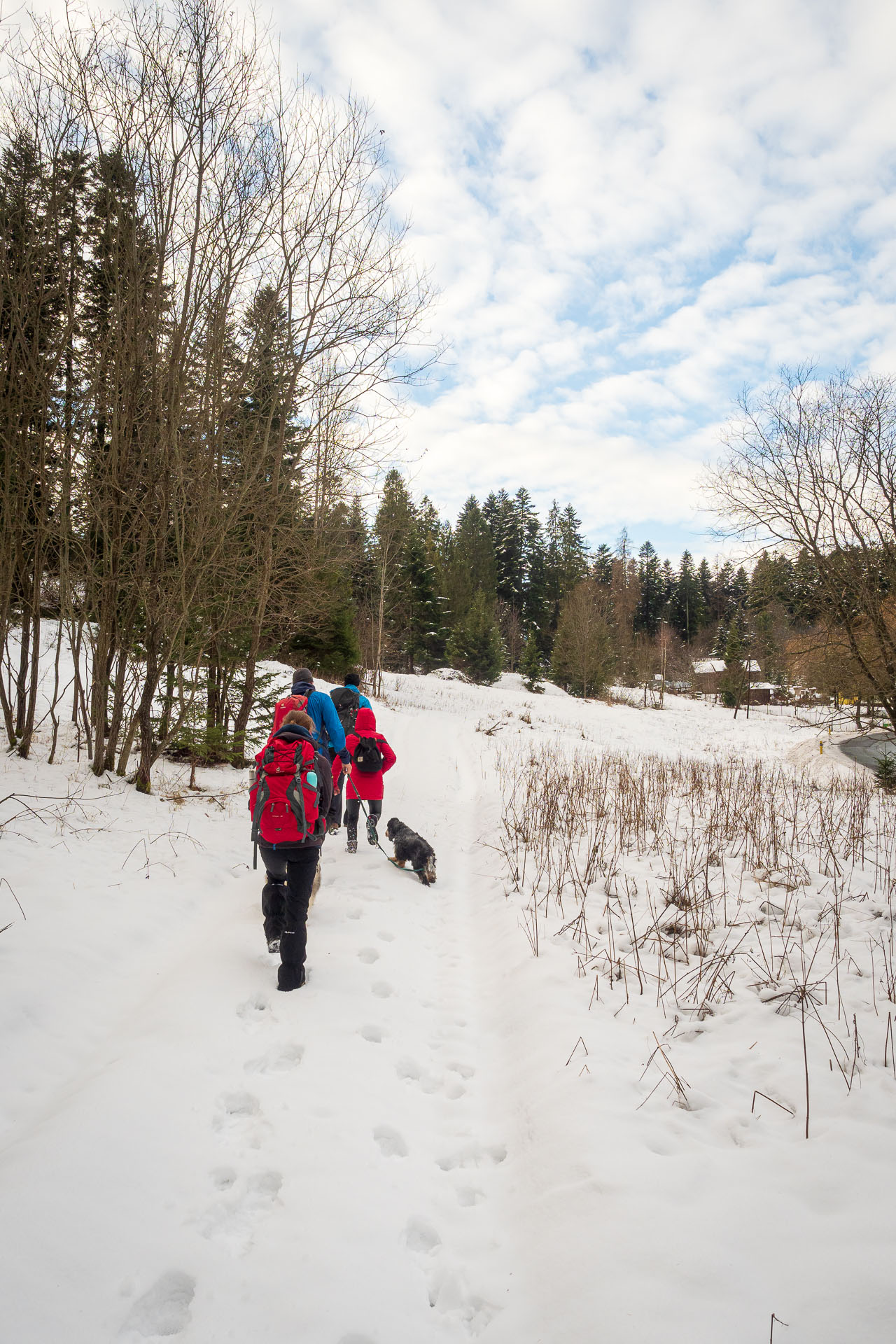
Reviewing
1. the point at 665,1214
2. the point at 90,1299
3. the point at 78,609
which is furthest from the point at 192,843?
the point at 665,1214

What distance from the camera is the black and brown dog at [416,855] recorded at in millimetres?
5809

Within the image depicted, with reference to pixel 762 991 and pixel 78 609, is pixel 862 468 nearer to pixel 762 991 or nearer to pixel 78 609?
pixel 762 991

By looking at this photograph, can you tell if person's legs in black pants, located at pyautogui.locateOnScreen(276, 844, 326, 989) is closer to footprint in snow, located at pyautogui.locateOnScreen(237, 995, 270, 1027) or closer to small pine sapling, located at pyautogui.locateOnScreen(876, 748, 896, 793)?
footprint in snow, located at pyautogui.locateOnScreen(237, 995, 270, 1027)

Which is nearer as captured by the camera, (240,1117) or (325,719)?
(240,1117)

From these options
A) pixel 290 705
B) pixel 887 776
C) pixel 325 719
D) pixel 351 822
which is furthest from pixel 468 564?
pixel 290 705

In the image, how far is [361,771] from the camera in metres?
6.57

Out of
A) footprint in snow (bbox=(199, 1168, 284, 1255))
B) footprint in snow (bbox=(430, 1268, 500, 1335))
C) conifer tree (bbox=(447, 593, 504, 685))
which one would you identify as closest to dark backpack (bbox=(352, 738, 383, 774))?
footprint in snow (bbox=(199, 1168, 284, 1255))

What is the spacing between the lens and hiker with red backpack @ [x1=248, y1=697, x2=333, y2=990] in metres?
3.65

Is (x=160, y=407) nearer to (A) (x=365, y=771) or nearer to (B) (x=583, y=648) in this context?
(A) (x=365, y=771)

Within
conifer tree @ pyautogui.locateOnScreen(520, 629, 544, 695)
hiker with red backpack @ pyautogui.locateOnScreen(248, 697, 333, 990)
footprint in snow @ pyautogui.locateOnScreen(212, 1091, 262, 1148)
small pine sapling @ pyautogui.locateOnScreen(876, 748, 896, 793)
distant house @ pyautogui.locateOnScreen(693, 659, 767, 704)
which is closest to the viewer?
footprint in snow @ pyautogui.locateOnScreen(212, 1091, 262, 1148)

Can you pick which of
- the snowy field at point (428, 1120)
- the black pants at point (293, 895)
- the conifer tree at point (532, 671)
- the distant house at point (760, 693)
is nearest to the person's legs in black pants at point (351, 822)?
the snowy field at point (428, 1120)

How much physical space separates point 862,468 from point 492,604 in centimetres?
3749

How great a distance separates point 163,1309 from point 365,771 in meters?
4.84

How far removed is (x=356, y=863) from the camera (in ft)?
20.1
